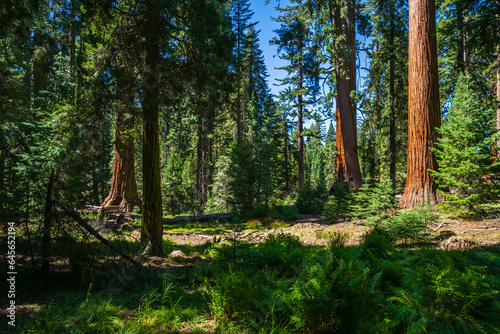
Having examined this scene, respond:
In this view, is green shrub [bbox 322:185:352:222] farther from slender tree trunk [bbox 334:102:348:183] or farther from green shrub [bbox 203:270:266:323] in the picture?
green shrub [bbox 203:270:266:323]

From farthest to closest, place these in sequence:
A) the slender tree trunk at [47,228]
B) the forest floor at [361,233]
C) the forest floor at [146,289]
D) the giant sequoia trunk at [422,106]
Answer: the giant sequoia trunk at [422,106] < the forest floor at [361,233] < the slender tree trunk at [47,228] < the forest floor at [146,289]

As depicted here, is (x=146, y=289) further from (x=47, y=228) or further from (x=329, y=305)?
(x=329, y=305)

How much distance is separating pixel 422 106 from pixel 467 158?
6.69 ft

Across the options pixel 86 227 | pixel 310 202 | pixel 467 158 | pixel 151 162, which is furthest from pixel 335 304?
pixel 310 202

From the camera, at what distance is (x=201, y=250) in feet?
23.7

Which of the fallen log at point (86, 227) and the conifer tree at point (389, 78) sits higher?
the conifer tree at point (389, 78)

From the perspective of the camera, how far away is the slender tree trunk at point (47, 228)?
4.28 meters

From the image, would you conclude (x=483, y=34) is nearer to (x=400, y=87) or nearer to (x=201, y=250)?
(x=400, y=87)

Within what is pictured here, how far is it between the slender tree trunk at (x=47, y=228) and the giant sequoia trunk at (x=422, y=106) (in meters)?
9.04

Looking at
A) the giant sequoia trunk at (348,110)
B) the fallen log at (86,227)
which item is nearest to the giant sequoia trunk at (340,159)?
the giant sequoia trunk at (348,110)

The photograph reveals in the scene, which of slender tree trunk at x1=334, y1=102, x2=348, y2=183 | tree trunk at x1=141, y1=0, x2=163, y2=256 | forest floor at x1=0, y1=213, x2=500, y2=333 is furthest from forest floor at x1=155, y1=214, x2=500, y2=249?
slender tree trunk at x1=334, y1=102, x2=348, y2=183

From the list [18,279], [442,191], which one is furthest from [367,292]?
[442,191]

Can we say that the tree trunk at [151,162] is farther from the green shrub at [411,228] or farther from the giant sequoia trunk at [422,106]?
the giant sequoia trunk at [422,106]

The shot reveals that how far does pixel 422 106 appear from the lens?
7.45 meters
